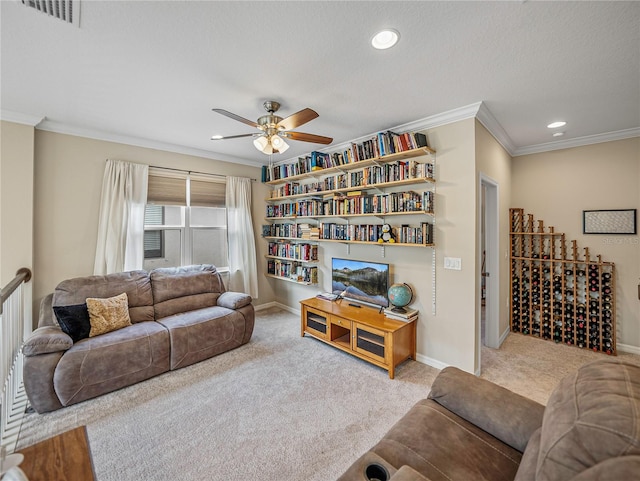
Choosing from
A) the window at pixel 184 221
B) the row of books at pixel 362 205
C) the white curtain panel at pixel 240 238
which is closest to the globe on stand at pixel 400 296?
the row of books at pixel 362 205

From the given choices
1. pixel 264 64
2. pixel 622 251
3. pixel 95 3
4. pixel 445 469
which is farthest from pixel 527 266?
pixel 95 3

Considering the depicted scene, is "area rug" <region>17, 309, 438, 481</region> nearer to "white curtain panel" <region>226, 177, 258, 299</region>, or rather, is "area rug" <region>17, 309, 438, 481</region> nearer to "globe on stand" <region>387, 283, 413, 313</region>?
"globe on stand" <region>387, 283, 413, 313</region>

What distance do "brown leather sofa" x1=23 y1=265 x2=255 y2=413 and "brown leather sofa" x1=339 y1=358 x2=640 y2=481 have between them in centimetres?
234

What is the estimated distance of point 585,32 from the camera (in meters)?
1.57

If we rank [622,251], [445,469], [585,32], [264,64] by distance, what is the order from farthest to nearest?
[622,251]
[264,64]
[585,32]
[445,469]

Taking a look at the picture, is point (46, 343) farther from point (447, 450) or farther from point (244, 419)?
point (447, 450)

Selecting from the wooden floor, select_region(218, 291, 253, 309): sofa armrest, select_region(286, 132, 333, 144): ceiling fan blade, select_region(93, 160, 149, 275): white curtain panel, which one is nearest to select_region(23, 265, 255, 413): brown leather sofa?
select_region(218, 291, 253, 309): sofa armrest

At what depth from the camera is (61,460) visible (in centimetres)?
118

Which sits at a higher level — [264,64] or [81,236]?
[264,64]

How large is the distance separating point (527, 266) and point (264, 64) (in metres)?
4.10

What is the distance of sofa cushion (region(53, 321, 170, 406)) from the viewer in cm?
220

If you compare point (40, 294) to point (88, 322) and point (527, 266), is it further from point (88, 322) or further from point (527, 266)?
point (527, 266)

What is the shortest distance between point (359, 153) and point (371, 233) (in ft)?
3.21

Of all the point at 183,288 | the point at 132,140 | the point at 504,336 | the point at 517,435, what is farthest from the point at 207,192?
the point at 504,336
